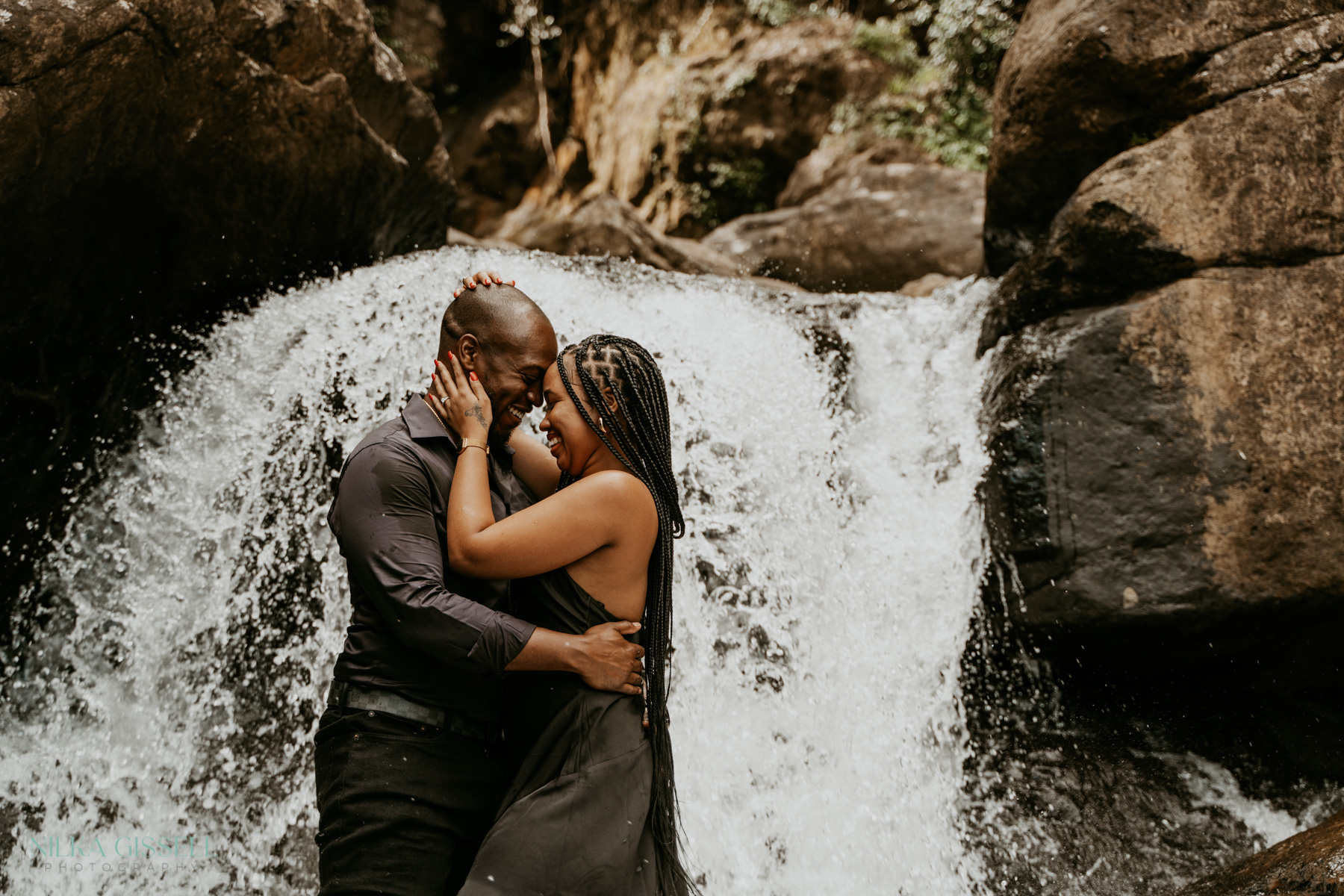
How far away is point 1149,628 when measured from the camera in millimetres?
3723

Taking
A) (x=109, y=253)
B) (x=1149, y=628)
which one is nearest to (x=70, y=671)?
(x=109, y=253)

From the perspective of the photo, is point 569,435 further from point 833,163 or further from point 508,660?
point 833,163

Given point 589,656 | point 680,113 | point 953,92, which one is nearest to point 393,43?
point 680,113

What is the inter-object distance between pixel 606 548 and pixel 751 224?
27.1ft

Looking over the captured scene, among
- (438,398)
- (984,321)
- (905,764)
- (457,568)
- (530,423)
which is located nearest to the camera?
(457,568)

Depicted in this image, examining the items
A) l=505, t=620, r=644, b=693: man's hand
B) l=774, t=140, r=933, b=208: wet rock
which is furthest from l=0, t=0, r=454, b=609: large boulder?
l=774, t=140, r=933, b=208: wet rock

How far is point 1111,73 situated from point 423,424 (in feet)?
14.5

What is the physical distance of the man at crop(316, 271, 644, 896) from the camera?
1924 millimetres

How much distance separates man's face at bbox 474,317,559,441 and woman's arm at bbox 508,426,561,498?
179 mm

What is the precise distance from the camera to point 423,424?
2.24 metres

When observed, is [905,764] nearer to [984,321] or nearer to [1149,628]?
[1149,628]

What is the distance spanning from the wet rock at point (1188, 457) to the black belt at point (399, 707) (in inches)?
117

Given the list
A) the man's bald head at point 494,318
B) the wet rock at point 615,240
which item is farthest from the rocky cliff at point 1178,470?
the wet rock at point 615,240

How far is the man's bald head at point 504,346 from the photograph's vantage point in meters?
2.32
